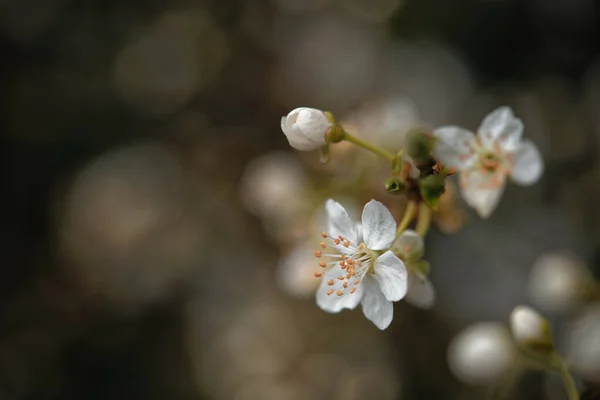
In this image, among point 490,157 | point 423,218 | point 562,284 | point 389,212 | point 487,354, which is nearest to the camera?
point 389,212

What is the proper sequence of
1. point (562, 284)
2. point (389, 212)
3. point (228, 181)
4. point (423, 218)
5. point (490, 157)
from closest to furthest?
point (389, 212) < point (423, 218) < point (490, 157) < point (562, 284) < point (228, 181)

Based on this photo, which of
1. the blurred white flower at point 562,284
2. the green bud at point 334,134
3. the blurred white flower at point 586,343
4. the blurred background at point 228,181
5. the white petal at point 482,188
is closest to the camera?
the green bud at point 334,134

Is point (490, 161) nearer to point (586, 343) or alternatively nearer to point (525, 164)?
point (525, 164)

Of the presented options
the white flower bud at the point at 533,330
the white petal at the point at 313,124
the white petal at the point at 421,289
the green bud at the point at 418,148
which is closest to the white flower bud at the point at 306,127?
the white petal at the point at 313,124

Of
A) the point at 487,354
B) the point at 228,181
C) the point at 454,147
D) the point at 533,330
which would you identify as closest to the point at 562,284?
the point at 487,354

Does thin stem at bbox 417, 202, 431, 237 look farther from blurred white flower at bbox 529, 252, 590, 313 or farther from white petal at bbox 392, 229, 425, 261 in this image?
blurred white flower at bbox 529, 252, 590, 313

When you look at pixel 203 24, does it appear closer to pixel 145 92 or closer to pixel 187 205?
pixel 145 92

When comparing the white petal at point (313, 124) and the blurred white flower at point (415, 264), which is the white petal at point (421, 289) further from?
the white petal at point (313, 124)
